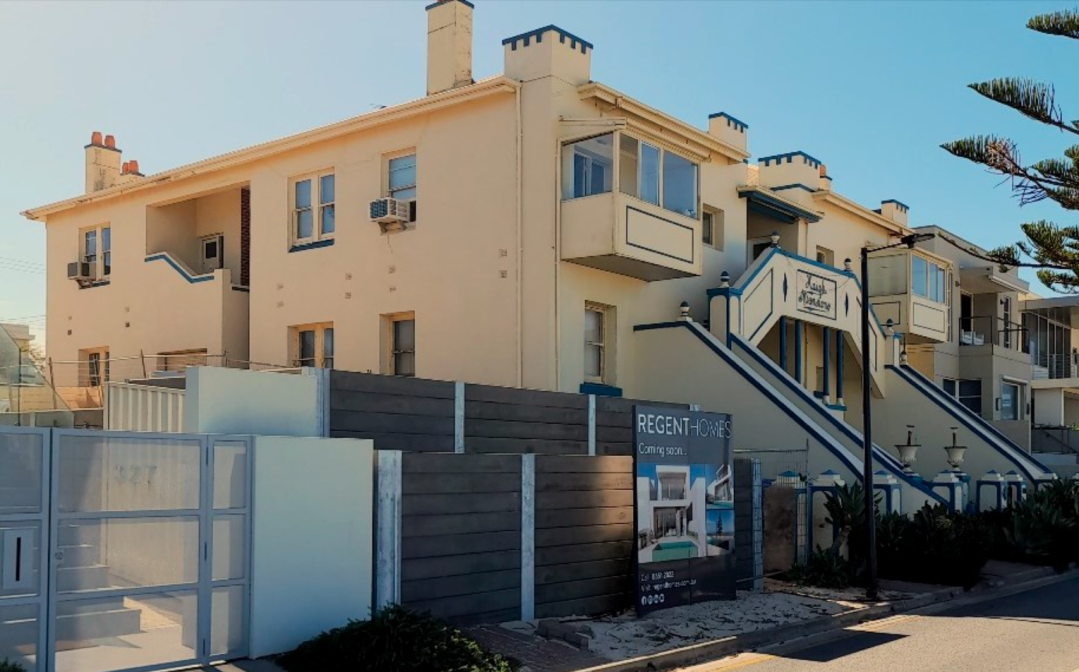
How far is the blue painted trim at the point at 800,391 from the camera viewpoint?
21312 millimetres

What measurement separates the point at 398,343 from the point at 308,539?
39.8ft

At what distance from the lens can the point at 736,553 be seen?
52.5 ft

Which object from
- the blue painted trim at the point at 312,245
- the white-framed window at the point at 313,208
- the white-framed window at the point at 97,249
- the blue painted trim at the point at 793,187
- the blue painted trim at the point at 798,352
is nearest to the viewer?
the blue painted trim at the point at 312,245

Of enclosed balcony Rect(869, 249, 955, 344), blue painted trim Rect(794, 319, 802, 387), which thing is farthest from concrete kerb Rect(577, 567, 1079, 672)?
enclosed balcony Rect(869, 249, 955, 344)

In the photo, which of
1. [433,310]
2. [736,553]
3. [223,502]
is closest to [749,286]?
[433,310]

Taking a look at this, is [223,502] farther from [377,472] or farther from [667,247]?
[667,247]

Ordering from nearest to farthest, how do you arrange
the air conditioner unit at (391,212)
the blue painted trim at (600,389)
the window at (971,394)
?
the blue painted trim at (600,389)
the air conditioner unit at (391,212)
the window at (971,394)

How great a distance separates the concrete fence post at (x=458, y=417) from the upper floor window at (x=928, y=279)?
19.6 m

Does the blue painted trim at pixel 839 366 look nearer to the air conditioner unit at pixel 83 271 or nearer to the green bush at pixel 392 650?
the green bush at pixel 392 650

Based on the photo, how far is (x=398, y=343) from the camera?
74.6 feet

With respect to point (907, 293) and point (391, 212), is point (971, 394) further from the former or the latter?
point (391, 212)

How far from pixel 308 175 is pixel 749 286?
10056mm

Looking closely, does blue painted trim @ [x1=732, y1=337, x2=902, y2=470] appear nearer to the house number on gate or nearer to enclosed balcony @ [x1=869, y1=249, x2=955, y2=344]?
enclosed balcony @ [x1=869, y1=249, x2=955, y2=344]

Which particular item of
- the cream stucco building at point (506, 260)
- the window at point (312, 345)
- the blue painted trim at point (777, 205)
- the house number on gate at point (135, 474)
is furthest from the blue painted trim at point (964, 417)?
the house number on gate at point (135, 474)
